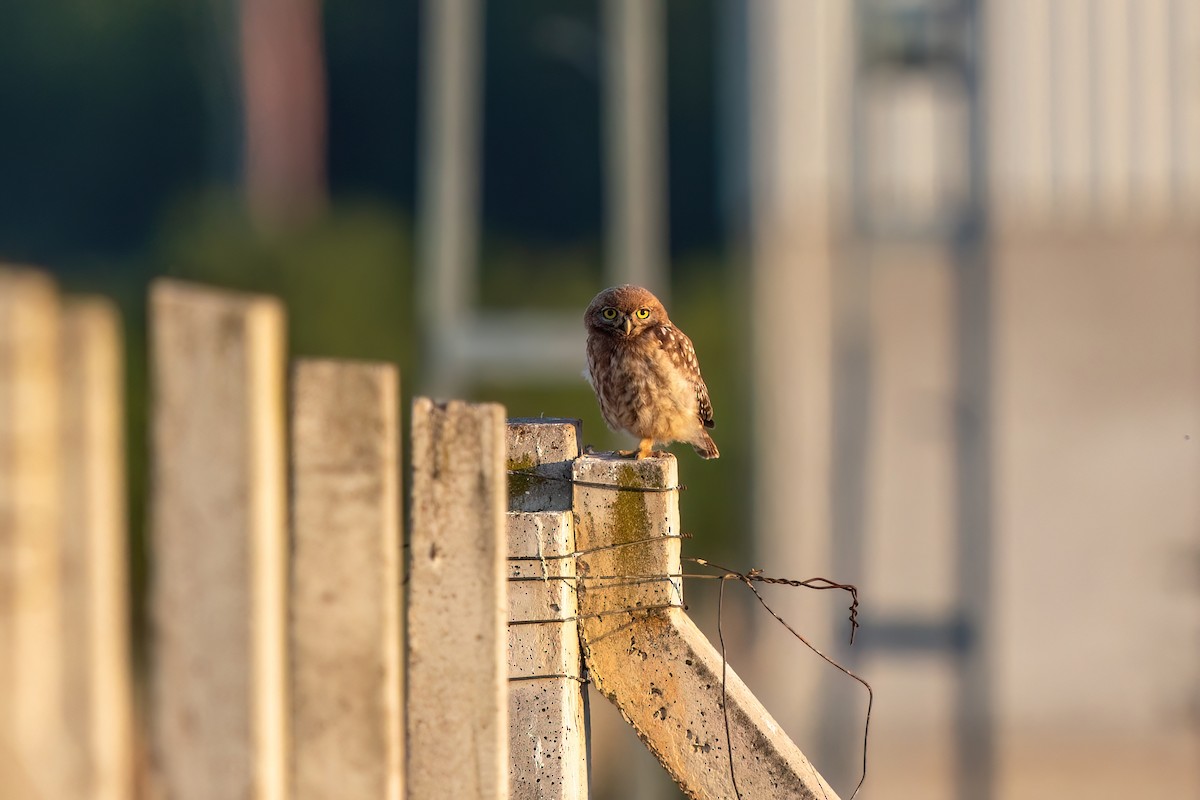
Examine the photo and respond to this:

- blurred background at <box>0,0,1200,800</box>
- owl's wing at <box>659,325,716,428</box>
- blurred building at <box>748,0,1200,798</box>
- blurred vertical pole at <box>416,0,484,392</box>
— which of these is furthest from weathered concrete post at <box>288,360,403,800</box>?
blurred vertical pole at <box>416,0,484,392</box>

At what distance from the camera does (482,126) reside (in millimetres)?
35750

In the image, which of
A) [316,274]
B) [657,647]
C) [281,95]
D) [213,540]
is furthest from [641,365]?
[281,95]

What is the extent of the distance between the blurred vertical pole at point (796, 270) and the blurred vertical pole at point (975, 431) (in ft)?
4.15

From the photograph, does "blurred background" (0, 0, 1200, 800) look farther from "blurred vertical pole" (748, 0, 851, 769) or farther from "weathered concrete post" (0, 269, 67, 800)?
"weathered concrete post" (0, 269, 67, 800)

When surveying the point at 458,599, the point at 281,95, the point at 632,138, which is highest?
the point at 281,95

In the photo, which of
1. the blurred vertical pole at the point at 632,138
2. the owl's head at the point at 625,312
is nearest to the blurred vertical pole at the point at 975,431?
the blurred vertical pole at the point at 632,138

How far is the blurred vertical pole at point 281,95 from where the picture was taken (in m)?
34.0

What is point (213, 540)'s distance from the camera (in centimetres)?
212

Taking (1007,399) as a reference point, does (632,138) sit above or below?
above

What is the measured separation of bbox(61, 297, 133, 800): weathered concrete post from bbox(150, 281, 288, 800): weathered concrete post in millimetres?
110

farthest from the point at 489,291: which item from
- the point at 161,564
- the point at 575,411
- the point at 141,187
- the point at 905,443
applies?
the point at 161,564

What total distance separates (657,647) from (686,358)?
2759 mm

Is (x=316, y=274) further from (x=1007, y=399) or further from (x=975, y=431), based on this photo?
(x=1007, y=399)

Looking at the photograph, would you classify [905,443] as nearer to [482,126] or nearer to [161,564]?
[161,564]
